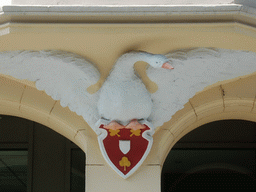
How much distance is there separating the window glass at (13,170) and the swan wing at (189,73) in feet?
9.44

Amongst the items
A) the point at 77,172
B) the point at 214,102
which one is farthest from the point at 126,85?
the point at 77,172

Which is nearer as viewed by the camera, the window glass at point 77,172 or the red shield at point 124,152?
→ the red shield at point 124,152

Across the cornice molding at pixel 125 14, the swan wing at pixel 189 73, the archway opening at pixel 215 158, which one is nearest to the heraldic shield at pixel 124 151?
the swan wing at pixel 189 73

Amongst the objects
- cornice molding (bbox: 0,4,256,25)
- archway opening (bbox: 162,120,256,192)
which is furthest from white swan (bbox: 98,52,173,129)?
archway opening (bbox: 162,120,256,192)

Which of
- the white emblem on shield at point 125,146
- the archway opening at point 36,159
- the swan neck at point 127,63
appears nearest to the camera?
the swan neck at point 127,63

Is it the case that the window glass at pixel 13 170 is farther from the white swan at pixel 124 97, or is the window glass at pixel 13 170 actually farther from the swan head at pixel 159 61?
the swan head at pixel 159 61

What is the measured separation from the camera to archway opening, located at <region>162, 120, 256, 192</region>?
23.0 ft

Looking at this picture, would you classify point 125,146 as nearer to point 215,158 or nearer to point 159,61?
point 159,61

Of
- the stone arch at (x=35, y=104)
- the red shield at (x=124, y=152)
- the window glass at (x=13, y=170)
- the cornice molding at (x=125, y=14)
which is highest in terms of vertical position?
the cornice molding at (x=125, y=14)

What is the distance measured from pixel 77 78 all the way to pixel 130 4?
0.83 m

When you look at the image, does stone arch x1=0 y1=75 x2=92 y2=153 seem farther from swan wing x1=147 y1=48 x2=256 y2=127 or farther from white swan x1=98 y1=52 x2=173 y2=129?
swan wing x1=147 y1=48 x2=256 y2=127

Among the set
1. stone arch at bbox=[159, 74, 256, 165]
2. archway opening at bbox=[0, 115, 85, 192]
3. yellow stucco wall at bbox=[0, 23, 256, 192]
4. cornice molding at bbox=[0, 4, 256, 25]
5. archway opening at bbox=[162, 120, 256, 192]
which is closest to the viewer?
cornice molding at bbox=[0, 4, 256, 25]

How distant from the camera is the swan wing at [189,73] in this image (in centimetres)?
456

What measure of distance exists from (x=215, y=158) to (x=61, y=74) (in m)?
3.20
